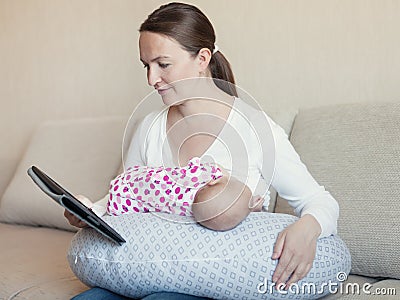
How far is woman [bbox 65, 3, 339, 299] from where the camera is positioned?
1.26 m

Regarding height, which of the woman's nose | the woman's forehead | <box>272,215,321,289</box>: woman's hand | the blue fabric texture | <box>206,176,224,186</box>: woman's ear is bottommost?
the blue fabric texture

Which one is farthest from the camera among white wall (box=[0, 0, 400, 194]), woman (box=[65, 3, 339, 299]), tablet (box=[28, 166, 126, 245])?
white wall (box=[0, 0, 400, 194])

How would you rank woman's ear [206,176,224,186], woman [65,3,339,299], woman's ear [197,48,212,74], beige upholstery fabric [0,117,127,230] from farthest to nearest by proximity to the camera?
beige upholstery fabric [0,117,127,230], woman's ear [197,48,212,74], woman [65,3,339,299], woman's ear [206,176,224,186]

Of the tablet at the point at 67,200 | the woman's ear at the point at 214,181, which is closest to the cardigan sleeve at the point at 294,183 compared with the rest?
the woman's ear at the point at 214,181

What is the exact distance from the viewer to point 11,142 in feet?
9.28

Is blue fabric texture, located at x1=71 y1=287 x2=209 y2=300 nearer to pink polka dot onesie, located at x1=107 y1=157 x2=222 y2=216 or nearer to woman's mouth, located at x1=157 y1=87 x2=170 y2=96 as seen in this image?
pink polka dot onesie, located at x1=107 y1=157 x2=222 y2=216

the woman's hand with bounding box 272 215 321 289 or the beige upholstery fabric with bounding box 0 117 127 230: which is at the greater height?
the woman's hand with bounding box 272 215 321 289

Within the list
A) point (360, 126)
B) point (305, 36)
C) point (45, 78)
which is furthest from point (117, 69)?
point (360, 126)

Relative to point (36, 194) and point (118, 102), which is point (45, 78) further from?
point (36, 194)

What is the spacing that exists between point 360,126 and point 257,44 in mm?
623

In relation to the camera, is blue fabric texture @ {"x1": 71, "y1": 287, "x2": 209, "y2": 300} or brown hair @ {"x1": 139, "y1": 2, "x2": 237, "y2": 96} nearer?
blue fabric texture @ {"x1": 71, "y1": 287, "x2": 209, "y2": 300}

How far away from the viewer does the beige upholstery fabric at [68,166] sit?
2.15 meters

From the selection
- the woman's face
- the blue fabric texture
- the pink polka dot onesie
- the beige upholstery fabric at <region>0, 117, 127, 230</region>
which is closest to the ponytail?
the woman's face

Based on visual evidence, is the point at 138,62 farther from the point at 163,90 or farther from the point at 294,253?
the point at 294,253
